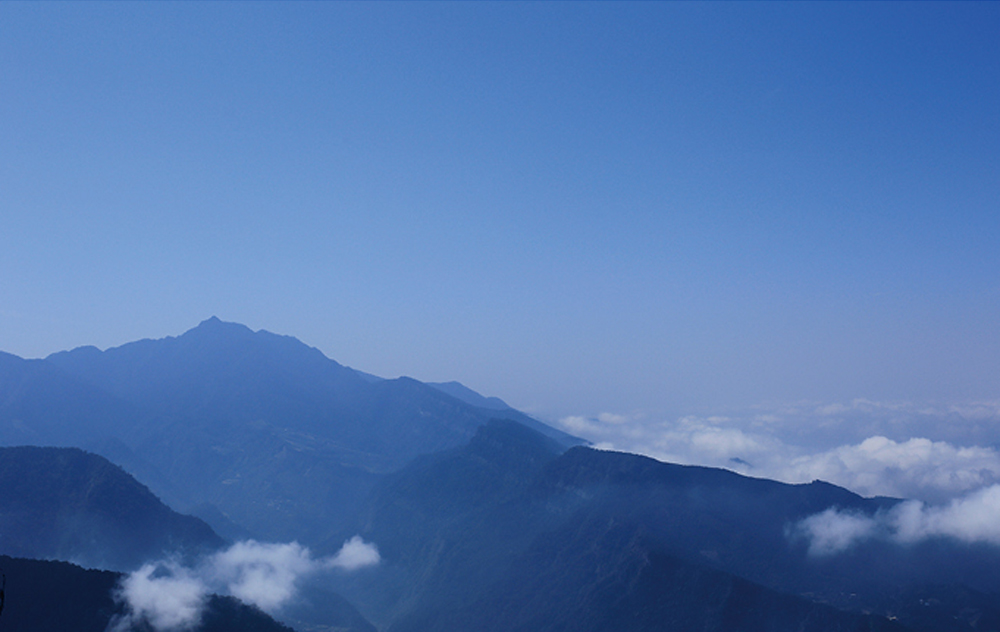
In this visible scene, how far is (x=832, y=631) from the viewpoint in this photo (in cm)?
19612

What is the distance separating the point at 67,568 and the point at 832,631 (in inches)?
7927

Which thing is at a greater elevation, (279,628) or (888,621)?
(888,621)

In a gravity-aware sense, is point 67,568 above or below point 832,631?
below

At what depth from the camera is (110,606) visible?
177 meters

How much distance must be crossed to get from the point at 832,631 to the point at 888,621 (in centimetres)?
1489

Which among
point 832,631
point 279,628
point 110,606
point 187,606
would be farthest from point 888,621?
point 110,606

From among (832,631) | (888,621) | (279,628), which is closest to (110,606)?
(279,628)

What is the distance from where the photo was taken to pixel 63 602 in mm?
174500

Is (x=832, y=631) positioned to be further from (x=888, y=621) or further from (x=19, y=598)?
(x=19, y=598)

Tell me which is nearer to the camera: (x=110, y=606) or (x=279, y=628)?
(x=110, y=606)

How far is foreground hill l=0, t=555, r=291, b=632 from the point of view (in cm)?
17050

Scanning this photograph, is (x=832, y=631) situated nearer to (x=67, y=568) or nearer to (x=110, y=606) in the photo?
(x=110, y=606)

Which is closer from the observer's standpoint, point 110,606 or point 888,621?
point 110,606

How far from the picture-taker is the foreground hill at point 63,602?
559 ft
